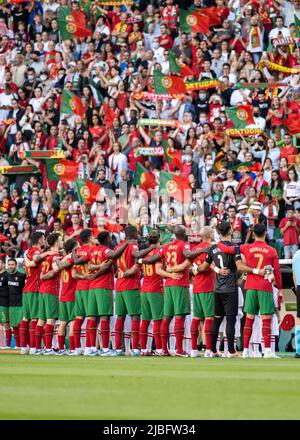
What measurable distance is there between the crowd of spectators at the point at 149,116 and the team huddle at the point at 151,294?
7.05ft

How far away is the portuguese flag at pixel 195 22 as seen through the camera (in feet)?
104

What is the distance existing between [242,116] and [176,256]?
27.9ft

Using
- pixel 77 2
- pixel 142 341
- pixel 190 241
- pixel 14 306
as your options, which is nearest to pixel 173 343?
pixel 142 341

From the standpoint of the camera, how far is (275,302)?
71.8 feet

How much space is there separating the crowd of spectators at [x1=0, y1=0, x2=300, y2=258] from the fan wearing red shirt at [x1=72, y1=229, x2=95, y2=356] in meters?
2.24

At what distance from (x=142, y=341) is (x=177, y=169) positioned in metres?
Result: 7.85

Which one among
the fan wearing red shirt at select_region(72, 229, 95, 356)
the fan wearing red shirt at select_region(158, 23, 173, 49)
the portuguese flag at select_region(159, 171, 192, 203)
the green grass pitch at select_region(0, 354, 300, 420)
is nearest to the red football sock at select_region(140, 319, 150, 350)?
the fan wearing red shirt at select_region(72, 229, 95, 356)

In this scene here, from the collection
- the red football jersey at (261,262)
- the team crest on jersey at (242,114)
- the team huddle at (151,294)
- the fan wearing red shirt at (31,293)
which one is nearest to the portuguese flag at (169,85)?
the team crest on jersey at (242,114)

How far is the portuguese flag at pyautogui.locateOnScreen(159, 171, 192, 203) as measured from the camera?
90.4 ft

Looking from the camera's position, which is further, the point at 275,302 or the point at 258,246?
the point at 275,302

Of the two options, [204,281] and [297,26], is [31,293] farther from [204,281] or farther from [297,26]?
[297,26]

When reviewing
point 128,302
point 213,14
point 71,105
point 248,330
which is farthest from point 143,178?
point 248,330

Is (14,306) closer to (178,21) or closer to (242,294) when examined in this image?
(242,294)

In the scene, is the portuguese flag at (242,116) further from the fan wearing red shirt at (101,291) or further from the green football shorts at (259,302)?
the green football shorts at (259,302)
